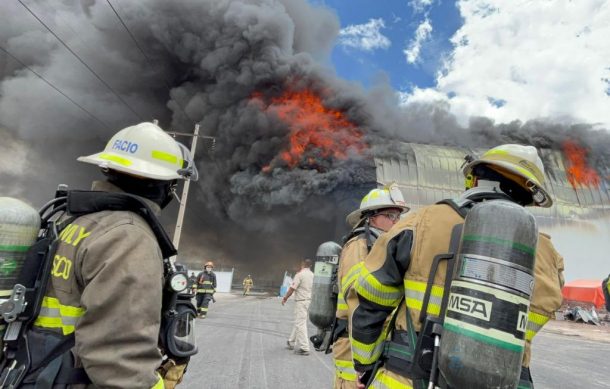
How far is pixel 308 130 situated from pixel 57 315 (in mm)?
20851

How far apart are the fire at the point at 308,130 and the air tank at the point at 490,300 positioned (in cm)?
2016

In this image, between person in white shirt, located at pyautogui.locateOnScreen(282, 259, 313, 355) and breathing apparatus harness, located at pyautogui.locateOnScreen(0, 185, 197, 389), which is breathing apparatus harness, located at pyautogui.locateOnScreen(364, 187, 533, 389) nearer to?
breathing apparatus harness, located at pyautogui.locateOnScreen(0, 185, 197, 389)

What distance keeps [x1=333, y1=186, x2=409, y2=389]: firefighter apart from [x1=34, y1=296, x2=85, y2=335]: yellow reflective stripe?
1.27 metres

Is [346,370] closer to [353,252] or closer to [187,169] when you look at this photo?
[353,252]

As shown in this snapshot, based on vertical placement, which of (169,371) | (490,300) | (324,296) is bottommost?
(169,371)

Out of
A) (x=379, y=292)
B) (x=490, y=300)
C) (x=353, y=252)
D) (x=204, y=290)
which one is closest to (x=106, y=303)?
(x=379, y=292)

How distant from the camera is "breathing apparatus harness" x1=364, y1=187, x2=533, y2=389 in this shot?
47.0 inches

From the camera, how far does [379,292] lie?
1.44 meters

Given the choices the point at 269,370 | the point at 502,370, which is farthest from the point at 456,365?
the point at 269,370

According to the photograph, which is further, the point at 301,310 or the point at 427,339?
the point at 301,310

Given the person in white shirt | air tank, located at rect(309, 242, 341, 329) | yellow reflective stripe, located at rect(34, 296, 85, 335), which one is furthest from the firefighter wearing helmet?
the person in white shirt

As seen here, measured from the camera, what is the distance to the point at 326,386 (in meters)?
3.88

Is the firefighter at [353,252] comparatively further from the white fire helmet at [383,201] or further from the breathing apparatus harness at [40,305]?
the breathing apparatus harness at [40,305]

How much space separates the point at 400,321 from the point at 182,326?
901mm
